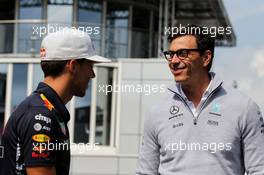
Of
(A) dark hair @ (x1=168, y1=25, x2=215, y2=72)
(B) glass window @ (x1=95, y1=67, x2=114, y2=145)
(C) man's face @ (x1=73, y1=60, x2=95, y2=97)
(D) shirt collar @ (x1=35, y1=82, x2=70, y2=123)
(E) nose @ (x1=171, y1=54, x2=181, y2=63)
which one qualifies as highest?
(A) dark hair @ (x1=168, y1=25, x2=215, y2=72)

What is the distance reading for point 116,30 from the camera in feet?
56.5

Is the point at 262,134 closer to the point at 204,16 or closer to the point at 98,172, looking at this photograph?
the point at 98,172

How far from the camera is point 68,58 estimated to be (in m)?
2.89

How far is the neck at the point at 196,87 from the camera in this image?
354 centimetres

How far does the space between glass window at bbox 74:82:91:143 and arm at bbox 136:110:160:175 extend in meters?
12.4

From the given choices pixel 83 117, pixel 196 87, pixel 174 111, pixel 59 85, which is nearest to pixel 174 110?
pixel 174 111

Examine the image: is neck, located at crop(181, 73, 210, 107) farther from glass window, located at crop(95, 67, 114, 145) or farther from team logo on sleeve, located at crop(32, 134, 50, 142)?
glass window, located at crop(95, 67, 114, 145)

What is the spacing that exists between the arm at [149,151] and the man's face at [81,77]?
71 cm

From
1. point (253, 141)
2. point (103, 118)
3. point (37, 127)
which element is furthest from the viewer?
point (103, 118)

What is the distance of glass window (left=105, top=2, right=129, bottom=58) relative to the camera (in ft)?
54.4
